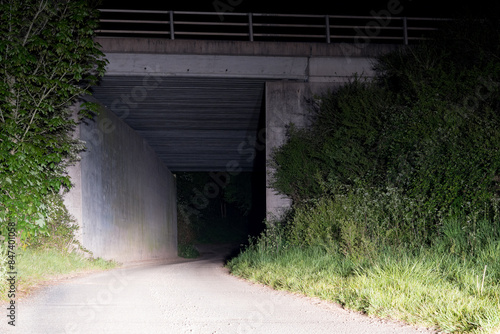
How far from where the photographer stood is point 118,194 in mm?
17984

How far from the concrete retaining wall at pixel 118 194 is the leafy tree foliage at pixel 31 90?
564 centimetres

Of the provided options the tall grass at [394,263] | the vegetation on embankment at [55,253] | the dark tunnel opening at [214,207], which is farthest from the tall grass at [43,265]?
the dark tunnel opening at [214,207]

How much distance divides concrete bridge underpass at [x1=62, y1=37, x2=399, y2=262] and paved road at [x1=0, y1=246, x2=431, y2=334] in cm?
755

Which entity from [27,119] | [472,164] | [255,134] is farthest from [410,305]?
[255,134]

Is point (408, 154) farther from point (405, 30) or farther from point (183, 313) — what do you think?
point (183, 313)

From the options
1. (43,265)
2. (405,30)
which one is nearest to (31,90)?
(43,265)

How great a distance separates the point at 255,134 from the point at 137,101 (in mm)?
5554

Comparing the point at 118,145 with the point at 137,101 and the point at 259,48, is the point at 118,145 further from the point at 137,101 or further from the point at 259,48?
the point at 259,48

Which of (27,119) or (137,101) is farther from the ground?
(137,101)

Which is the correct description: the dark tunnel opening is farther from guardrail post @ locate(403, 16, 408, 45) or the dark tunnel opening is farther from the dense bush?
guardrail post @ locate(403, 16, 408, 45)

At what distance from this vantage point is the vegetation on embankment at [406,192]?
19.3 ft

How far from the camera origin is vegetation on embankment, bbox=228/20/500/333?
231 inches

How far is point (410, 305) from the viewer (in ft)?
17.2

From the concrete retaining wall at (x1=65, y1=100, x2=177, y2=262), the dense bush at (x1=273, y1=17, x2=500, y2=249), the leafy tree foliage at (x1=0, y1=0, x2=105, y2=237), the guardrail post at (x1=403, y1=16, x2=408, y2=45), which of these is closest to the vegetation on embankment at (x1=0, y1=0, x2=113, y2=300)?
the leafy tree foliage at (x1=0, y1=0, x2=105, y2=237)
